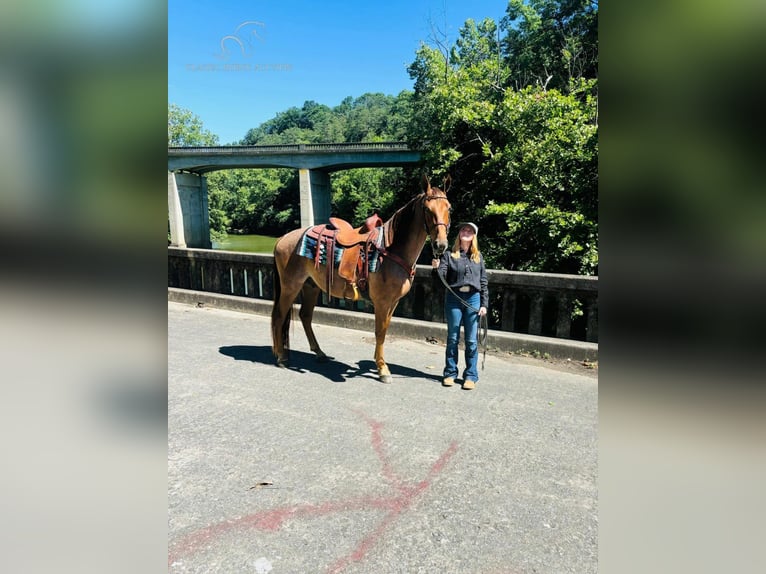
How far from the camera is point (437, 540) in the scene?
2.82 m

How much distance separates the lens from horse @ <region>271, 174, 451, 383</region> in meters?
5.04

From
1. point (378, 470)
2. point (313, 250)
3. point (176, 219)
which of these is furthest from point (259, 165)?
point (378, 470)

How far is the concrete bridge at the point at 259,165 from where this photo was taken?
3844 cm

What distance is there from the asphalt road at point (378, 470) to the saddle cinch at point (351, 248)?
1.12 metres

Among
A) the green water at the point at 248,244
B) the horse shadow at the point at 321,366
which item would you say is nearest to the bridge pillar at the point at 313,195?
the green water at the point at 248,244

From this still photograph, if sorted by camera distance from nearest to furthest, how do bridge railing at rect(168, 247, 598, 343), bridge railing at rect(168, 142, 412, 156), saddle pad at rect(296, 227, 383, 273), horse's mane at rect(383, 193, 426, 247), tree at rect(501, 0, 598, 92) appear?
horse's mane at rect(383, 193, 426, 247) → saddle pad at rect(296, 227, 383, 273) → bridge railing at rect(168, 247, 598, 343) → tree at rect(501, 0, 598, 92) → bridge railing at rect(168, 142, 412, 156)

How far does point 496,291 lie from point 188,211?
129 ft

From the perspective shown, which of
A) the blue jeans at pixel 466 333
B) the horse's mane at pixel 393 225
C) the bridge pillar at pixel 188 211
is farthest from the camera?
the bridge pillar at pixel 188 211

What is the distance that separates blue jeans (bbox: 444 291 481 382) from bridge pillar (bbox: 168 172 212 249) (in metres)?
36.8

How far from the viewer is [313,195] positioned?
4072 cm

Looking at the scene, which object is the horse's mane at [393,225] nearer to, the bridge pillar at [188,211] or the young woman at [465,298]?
the young woman at [465,298]

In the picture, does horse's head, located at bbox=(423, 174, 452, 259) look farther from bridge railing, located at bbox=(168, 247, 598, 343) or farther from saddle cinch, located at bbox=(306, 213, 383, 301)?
bridge railing, located at bbox=(168, 247, 598, 343)

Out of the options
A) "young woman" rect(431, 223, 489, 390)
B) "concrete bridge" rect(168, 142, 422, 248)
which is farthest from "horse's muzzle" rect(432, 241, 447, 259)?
"concrete bridge" rect(168, 142, 422, 248)
